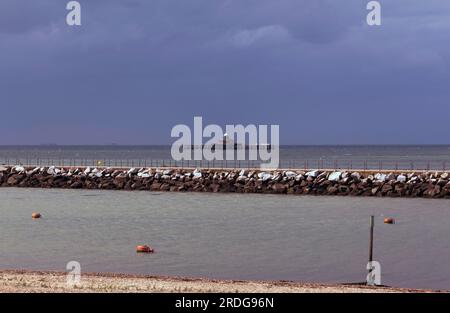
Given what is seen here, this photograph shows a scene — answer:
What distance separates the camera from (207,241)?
101ft

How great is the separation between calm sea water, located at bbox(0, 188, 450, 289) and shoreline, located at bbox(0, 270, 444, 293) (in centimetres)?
263

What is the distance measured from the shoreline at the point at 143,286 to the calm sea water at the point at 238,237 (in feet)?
8.63

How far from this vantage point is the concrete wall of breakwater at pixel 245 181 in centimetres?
5469

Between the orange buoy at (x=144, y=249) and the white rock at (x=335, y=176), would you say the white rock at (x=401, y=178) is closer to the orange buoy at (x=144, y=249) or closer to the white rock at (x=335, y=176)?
the white rock at (x=335, y=176)

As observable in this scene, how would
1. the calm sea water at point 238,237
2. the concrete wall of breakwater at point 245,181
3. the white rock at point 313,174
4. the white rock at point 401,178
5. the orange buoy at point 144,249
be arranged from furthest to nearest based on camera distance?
the white rock at point 313,174
the white rock at point 401,178
the concrete wall of breakwater at point 245,181
the orange buoy at point 144,249
the calm sea water at point 238,237

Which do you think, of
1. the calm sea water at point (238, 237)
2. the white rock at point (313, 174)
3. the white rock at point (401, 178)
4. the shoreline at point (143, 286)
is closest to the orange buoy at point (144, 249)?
the calm sea water at point (238, 237)

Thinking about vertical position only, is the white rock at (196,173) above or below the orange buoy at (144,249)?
above

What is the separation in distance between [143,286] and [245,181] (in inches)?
1660

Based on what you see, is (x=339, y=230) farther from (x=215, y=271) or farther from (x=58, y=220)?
(x=58, y=220)

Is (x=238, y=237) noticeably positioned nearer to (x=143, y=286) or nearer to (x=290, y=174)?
(x=143, y=286)

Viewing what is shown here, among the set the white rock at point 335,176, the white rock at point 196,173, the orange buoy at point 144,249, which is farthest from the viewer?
the white rock at point 196,173

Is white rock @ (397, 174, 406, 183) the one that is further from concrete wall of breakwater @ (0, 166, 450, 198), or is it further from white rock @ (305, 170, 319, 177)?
white rock @ (305, 170, 319, 177)

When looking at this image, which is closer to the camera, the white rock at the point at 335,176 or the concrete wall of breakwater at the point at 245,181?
the concrete wall of breakwater at the point at 245,181
